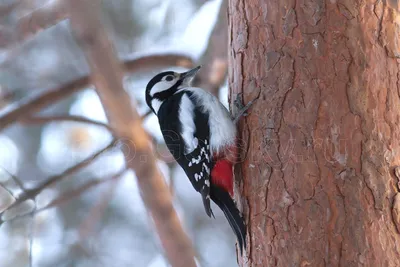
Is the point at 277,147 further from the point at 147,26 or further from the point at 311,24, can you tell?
the point at 147,26

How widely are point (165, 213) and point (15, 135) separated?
2576mm

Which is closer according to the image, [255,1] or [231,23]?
[255,1]

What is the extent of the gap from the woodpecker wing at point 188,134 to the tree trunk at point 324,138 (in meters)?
0.36

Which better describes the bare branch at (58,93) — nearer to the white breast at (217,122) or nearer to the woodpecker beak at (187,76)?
the woodpecker beak at (187,76)

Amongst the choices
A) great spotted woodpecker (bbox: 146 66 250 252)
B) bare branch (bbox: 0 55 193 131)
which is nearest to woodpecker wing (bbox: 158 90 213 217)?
great spotted woodpecker (bbox: 146 66 250 252)

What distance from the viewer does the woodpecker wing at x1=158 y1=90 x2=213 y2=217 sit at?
102 inches

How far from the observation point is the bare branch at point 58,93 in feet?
10.3

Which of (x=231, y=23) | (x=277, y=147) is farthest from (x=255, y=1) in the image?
(x=277, y=147)

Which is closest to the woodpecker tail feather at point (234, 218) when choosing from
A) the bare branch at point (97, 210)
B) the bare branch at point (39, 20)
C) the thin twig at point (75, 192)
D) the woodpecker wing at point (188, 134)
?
the woodpecker wing at point (188, 134)

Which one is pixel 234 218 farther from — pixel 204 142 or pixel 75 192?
pixel 75 192

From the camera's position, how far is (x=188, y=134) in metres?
2.73

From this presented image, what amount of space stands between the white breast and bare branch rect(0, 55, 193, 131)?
0.74m

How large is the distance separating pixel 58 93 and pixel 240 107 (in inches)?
52.8

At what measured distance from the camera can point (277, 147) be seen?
6.97ft
